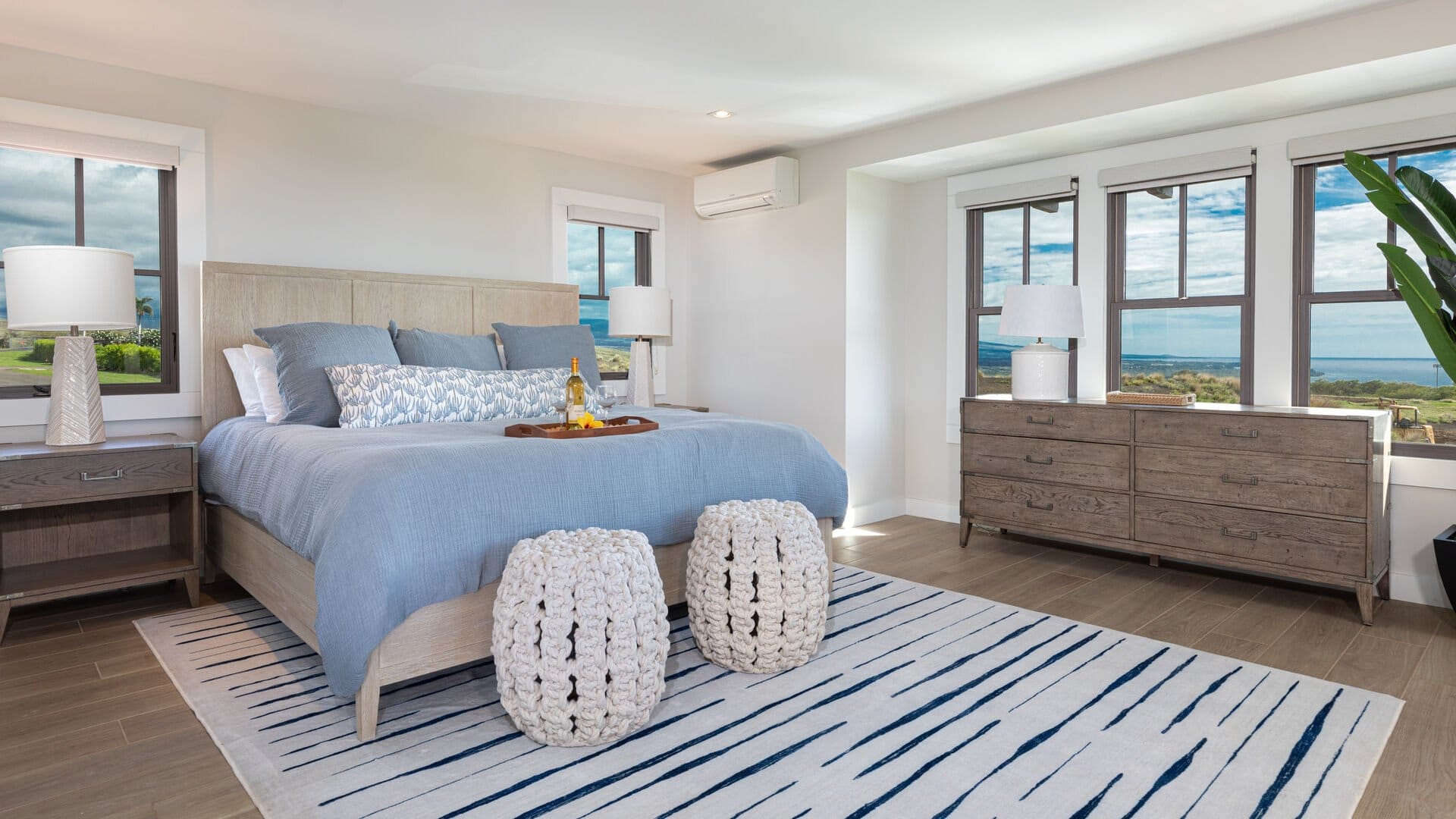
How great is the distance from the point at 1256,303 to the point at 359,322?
4.52 m

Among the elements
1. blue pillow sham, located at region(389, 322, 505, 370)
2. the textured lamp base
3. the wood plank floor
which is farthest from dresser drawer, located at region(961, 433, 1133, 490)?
the textured lamp base

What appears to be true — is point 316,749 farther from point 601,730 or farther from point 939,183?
point 939,183

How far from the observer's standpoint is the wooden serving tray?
115 inches

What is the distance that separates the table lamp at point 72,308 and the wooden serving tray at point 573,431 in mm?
1753

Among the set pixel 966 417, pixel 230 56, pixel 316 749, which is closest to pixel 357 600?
pixel 316 749

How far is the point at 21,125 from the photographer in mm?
3486

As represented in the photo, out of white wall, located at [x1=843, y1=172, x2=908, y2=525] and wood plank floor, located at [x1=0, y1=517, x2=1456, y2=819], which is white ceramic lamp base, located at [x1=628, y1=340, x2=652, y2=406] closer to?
white wall, located at [x1=843, y1=172, x2=908, y2=525]

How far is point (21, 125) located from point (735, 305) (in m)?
3.80

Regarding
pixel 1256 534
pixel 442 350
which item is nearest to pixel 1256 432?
pixel 1256 534

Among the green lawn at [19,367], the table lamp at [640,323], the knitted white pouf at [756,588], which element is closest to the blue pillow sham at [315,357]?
the green lawn at [19,367]

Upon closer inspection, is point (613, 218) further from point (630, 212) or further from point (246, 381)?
point (246, 381)

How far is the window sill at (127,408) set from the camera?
11.5 ft

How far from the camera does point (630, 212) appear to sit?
5637 mm

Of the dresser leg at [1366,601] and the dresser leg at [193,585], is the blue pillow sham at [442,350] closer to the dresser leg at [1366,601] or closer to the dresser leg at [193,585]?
the dresser leg at [193,585]
